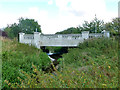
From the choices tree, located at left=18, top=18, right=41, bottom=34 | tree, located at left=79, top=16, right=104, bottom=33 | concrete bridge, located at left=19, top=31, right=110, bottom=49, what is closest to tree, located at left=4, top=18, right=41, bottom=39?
tree, located at left=18, top=18, right=41, bottom=34

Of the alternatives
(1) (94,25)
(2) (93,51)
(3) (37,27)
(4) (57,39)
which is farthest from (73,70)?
(3) (37,27)

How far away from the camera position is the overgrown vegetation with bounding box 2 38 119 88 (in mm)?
1808

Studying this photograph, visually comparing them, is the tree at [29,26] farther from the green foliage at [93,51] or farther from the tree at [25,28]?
the green foliage at [93,51]

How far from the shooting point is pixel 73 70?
2438 millimetres

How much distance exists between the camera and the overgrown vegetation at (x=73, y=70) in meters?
1.81

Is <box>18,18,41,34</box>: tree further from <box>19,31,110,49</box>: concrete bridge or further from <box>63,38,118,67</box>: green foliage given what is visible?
<box>63,38,118,67</box>: green foliage

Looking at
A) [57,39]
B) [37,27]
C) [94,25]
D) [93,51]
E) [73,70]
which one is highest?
[37,27]

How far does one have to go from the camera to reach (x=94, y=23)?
12.2 metres

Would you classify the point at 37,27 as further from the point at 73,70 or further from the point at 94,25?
the point at 73,70

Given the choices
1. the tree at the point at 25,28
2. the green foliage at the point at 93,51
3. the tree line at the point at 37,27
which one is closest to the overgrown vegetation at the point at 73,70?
the green foliage at the point at 93,51

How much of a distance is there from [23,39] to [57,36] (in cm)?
244

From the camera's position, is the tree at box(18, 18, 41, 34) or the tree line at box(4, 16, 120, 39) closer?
→ the tree line at box(4, 16, 120, 39)

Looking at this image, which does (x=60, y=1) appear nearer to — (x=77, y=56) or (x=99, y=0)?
(x=99, y=0)

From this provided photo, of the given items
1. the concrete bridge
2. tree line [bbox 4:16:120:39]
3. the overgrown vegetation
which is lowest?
the overgrown vegetation
